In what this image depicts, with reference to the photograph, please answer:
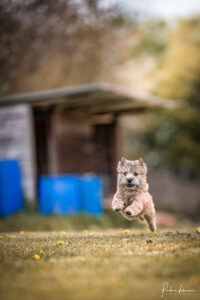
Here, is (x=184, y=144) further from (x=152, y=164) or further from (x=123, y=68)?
(x=123, y=68)

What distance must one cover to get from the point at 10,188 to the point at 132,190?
8902mm

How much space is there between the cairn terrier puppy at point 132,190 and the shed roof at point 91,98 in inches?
308

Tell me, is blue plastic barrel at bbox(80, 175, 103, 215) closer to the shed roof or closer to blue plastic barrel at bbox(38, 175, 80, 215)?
blue plastic barrel at bbox(38, 175, 80, 215)

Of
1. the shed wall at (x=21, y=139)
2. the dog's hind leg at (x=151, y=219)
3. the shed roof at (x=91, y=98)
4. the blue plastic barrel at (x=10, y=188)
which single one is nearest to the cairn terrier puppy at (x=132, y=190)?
the dog's hind leg at (x=151, y=219)

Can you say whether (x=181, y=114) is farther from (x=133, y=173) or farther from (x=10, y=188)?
(x=133, y=173)

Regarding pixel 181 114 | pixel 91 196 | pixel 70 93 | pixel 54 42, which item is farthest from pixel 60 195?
pixel 54 42

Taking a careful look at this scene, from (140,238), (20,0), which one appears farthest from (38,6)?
(140,238)

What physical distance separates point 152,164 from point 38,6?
10.5 m

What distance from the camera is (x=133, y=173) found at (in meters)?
4.68

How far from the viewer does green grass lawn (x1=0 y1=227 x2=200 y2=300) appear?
12.2 ft

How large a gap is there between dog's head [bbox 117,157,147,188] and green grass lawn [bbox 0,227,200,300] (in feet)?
2.51

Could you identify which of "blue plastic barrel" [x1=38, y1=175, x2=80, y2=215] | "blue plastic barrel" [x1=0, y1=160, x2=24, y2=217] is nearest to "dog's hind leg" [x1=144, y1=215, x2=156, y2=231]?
"blue plastic barrel" [x1=38, y1=175, x2=80, y2=215]

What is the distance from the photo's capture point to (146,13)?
28344 mm

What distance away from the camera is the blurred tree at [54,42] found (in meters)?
17.9
